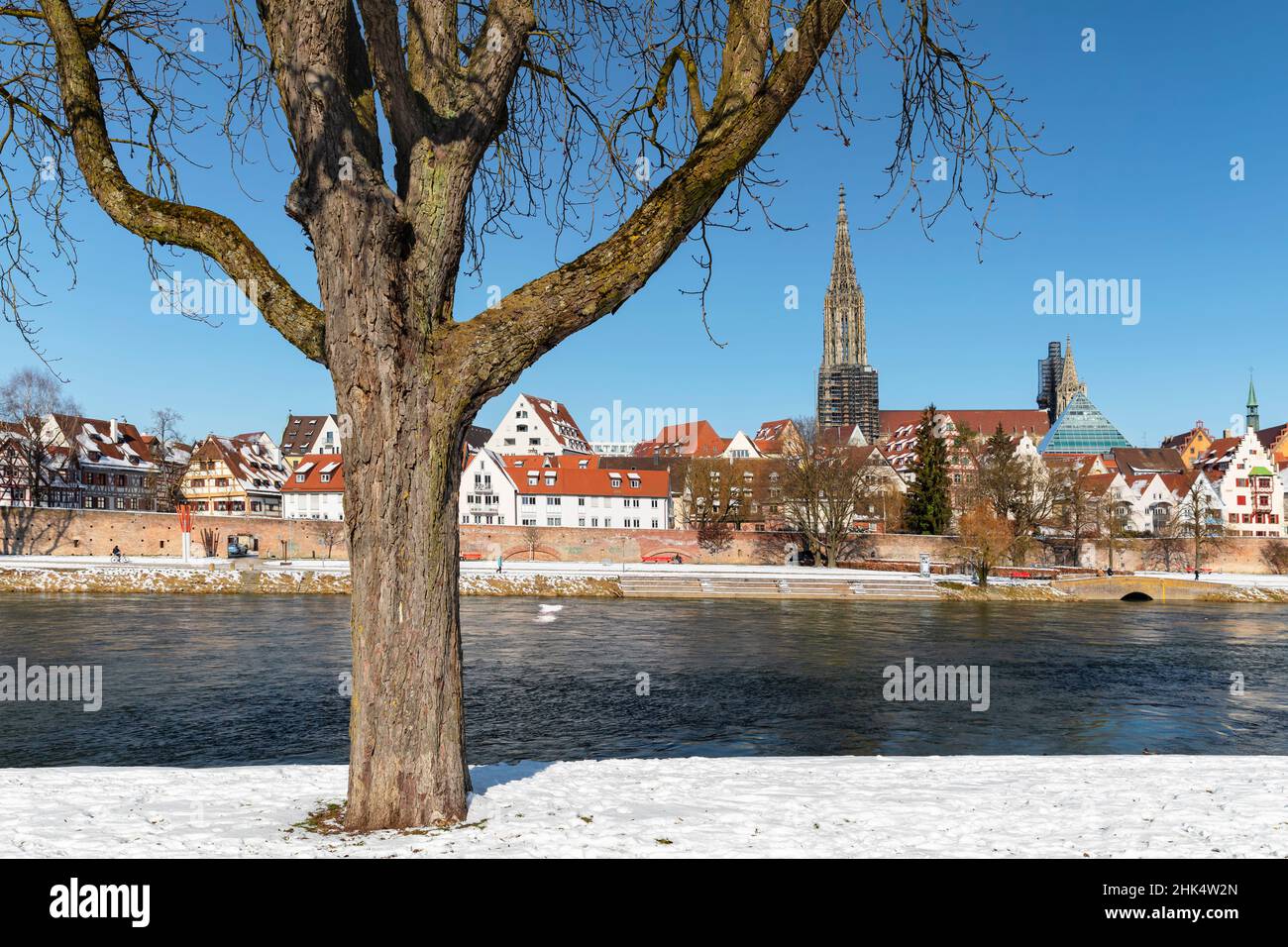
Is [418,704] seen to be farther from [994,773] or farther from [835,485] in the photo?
[835,485]

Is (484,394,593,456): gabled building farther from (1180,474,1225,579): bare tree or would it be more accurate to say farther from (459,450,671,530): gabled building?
(1180,474,1225,579): bare tree

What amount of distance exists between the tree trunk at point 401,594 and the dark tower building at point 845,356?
152370 millimetres

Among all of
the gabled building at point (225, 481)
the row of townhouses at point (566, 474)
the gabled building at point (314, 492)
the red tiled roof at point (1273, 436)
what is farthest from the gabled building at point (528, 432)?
the red tiled roof at point (1273, 436)

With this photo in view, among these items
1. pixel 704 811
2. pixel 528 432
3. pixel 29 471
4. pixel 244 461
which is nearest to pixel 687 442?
pixel 528 432

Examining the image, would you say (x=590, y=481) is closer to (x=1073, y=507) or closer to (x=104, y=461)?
(x=1073, y=507)

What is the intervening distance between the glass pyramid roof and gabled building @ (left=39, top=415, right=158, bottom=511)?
105 m

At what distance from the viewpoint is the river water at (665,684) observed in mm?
14898

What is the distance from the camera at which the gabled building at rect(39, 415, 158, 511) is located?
84.9 metres

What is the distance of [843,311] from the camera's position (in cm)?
16300

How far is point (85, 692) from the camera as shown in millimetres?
19078

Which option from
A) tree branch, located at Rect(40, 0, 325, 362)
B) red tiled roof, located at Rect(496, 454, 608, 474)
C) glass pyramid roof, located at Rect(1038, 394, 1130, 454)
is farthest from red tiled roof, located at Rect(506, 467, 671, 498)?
tree branch, located at Rect(40, 0, 325, 362)

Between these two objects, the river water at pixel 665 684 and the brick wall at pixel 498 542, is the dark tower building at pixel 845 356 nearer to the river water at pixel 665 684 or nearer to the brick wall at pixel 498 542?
the brick wall at pixel 498 542

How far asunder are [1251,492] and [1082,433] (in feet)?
110
